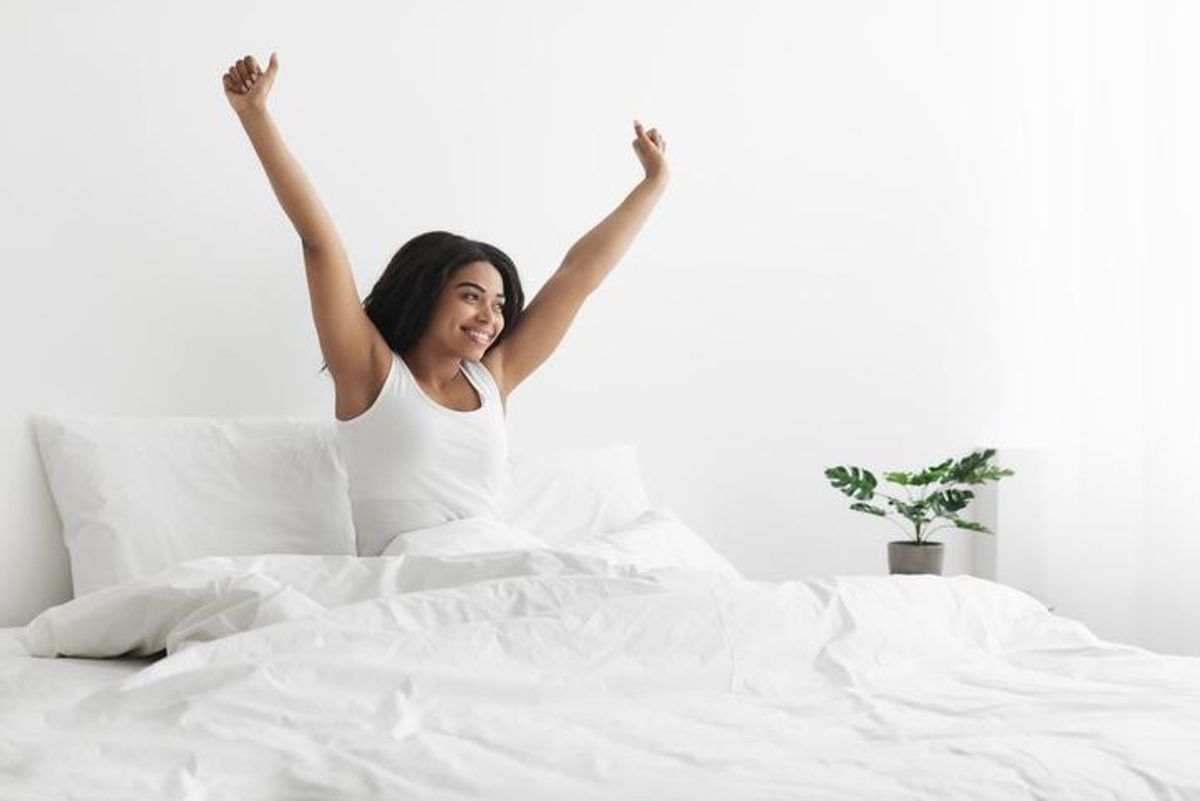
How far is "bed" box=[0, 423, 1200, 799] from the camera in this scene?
1240mm

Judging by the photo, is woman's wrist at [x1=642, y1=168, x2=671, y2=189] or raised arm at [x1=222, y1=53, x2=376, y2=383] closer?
raised arm at [x1=222, y1=53, x2=376, y2=383]

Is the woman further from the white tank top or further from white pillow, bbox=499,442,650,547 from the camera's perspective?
white pillow, bbox=499,442,650,547

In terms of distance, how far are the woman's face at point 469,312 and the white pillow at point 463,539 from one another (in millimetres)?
366

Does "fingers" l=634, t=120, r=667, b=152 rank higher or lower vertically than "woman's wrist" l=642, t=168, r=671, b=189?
higher

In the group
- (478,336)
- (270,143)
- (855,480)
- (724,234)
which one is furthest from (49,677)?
(724,234)

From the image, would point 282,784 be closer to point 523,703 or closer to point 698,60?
point 523,703

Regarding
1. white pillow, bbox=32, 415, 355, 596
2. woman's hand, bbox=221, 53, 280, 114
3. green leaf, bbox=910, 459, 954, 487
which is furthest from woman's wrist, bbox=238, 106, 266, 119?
green leaf, bbox=910, 459, 954, 487

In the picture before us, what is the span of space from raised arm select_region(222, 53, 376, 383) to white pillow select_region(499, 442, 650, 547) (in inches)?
18.0

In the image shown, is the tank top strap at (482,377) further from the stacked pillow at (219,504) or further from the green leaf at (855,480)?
the green leaf at (855,480)

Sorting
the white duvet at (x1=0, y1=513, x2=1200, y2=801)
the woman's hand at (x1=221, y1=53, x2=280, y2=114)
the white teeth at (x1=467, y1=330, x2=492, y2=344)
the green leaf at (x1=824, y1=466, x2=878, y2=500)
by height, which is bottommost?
the white duvet at (x1=0, y1=513, x2=1200, y2=801)

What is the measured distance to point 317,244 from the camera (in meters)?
2.48

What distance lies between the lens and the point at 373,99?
290cm

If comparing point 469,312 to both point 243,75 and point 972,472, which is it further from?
point 972,472

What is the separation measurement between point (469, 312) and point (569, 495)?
0.48m
